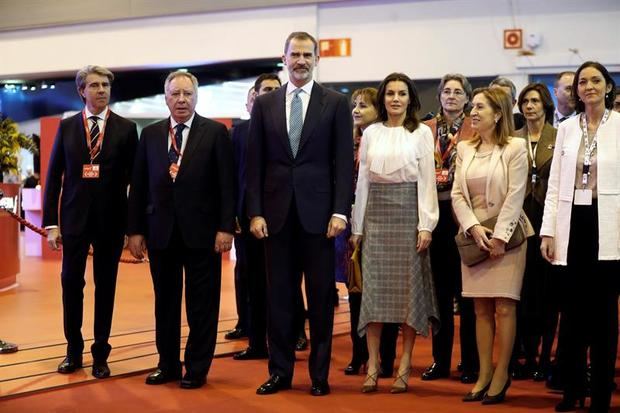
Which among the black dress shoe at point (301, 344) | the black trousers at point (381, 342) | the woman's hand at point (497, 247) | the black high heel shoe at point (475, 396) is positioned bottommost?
the black dress shoe at point (301, 344)

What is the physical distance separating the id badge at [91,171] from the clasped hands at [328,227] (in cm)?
99

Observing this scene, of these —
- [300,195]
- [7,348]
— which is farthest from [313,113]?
[7,348]

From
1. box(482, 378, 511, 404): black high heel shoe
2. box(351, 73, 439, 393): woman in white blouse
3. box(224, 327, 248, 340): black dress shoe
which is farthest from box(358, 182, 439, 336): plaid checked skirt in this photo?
box(224, 327, 248, 340): black dress shoe

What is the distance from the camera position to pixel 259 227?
4098 mm

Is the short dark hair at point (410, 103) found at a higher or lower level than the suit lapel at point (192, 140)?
higher

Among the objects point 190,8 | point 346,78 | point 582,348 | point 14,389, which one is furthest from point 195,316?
point 190,8

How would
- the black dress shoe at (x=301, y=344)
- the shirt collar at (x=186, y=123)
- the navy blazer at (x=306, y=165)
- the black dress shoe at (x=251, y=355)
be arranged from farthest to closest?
the black dress shoe at (x=301, y=344)
the black dress shoe at (x=251, y=355)
the shirt collar at (x=186, y=123)
the navy blazer at (x=306, y=165)

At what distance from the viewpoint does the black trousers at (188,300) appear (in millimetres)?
4312

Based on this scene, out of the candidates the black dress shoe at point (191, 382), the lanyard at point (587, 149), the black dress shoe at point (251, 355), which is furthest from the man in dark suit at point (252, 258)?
the lanyard at point (587, 149)

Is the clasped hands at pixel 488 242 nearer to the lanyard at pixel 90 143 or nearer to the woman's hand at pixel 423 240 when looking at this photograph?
the woman's hand at pixel 423 240

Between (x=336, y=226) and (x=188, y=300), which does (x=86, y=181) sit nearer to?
(x=188, y=300)

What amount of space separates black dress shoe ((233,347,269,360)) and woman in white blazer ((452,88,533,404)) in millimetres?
1524

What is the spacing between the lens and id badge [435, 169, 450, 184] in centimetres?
448

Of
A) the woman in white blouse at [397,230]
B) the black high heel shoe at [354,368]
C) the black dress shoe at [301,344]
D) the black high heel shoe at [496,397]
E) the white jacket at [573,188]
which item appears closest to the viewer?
the white jacket at [573,188]
